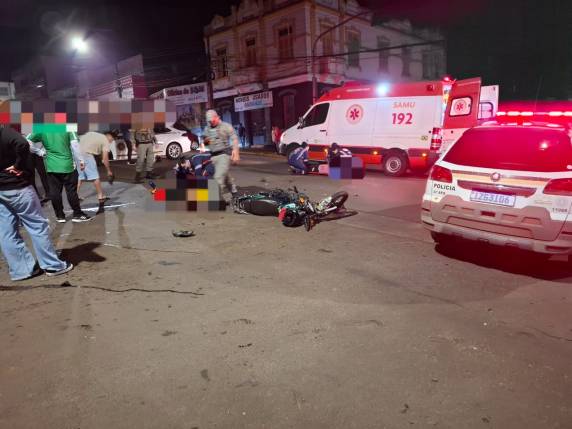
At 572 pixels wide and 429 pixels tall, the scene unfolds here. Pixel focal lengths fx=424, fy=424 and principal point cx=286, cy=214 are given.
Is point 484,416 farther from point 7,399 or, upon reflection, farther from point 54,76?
point 54,76

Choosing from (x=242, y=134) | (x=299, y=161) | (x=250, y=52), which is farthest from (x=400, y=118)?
(x=250, y=52)

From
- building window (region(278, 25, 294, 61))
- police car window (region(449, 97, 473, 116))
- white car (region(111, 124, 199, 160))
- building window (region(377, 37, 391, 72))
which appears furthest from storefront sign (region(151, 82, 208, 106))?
police car window (region(449, 97, 473, 116))

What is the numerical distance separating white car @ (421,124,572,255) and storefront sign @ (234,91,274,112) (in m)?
23.8

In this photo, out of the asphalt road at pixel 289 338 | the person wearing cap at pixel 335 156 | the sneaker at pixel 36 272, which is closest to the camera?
the asphalt road at pixel 289 338

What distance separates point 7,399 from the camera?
2.67 meters

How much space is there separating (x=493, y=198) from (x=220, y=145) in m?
4.83

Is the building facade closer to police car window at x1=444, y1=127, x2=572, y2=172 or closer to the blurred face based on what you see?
the blurred face

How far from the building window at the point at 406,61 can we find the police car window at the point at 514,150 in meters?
30.8

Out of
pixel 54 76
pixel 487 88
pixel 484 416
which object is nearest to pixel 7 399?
pixel 484 416

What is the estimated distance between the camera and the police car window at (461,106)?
11116mm

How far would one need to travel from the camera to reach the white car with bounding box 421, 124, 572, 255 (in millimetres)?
4215

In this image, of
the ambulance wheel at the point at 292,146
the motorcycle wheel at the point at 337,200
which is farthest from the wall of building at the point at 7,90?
the motorcycle wheel at the point at 337,200

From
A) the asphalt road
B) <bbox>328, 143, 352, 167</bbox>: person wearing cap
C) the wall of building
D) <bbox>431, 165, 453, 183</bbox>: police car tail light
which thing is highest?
the wall of building

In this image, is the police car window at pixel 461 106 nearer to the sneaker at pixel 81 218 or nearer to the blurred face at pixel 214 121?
the blurred face at pixel 214 121
